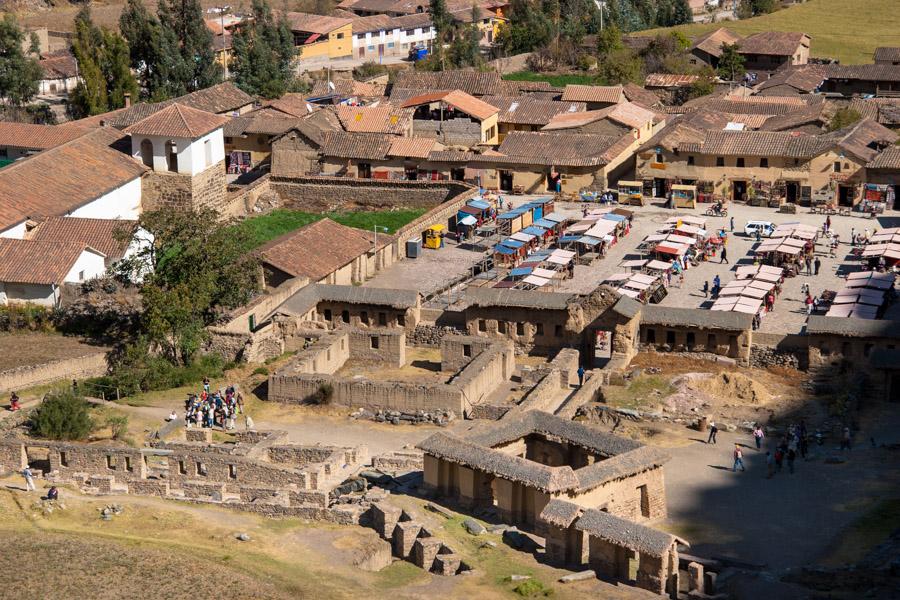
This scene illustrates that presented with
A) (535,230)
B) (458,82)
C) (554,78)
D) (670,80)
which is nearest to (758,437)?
(535,230)

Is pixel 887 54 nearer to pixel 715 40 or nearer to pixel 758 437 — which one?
pixel 715 40

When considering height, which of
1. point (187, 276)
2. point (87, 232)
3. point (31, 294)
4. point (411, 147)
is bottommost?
point (31, 294)

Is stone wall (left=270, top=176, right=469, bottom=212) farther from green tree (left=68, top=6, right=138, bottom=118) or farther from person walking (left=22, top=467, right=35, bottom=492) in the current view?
person walking (left=22, top=467, right=35, bottom=492)

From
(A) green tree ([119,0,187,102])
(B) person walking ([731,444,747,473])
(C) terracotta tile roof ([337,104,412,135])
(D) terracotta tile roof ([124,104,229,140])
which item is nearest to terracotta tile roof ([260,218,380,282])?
(D) terracotta tile roof ([124,104,229,140])

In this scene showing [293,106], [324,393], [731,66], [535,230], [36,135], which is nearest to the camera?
[324,393]

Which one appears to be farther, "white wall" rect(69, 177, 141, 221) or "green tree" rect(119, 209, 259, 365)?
"white wall" rect(69, 177, 141, 221)

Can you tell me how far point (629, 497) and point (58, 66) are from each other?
77.8 m

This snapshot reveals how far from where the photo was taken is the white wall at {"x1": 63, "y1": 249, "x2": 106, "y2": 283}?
201 feet

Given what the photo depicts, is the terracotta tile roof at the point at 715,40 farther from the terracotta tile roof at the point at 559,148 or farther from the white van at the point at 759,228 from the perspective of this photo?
the white van at the point at 759,228

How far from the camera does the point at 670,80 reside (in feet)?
347

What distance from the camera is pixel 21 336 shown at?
2303 inches

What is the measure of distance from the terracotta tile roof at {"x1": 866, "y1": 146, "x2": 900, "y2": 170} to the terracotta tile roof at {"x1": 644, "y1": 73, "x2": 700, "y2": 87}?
2692cm

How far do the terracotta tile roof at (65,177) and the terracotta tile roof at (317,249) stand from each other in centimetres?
890

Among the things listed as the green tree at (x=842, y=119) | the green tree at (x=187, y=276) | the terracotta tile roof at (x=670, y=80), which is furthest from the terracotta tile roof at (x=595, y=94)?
the green tree at (x=187, y=276)
